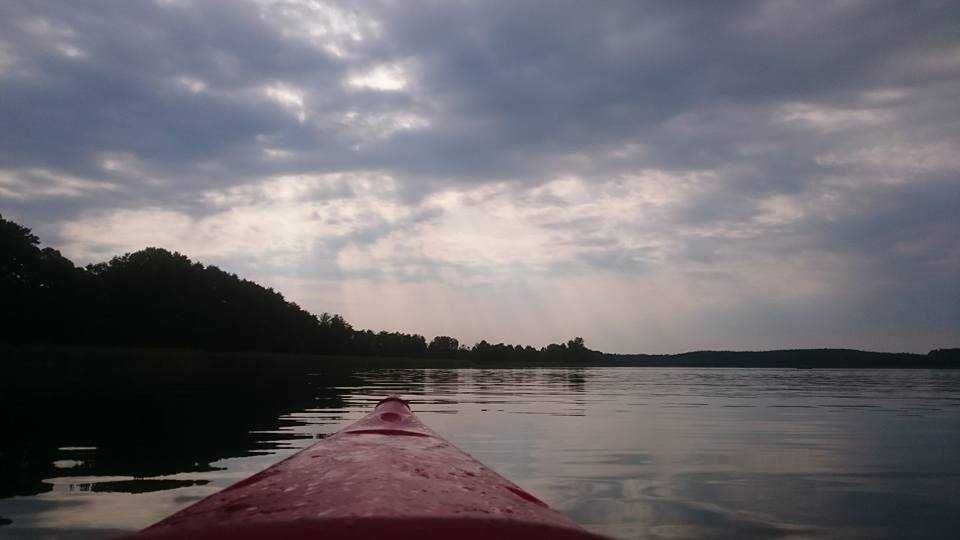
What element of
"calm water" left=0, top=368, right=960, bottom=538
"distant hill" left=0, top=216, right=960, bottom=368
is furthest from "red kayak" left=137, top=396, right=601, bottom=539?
"distant hill" left=0, top=216, right=960, bottom=368

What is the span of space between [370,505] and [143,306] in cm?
8319

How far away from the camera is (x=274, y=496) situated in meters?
1.85

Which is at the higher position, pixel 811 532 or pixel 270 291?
pixel 270 291

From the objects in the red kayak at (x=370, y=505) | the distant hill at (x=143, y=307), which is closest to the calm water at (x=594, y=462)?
the red kayak at (x=370, y=505)

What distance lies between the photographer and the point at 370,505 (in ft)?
5.08

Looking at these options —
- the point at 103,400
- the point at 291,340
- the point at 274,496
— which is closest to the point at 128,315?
the point at 291,340

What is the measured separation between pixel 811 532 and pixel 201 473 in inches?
221

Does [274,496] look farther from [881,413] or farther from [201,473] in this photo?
[881,413]

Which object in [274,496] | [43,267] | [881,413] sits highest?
[43,267]

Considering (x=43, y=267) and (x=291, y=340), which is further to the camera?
(x=291, y=340)

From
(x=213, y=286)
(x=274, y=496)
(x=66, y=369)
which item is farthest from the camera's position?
(x=213, y=286)

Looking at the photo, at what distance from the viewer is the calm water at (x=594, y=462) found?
15.8 ft

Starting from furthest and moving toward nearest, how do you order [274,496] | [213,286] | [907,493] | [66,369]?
1. [213,286]
2. [66,369]
3. [907,493]
4. [274,496]

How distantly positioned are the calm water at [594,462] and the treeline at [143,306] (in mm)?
52522
